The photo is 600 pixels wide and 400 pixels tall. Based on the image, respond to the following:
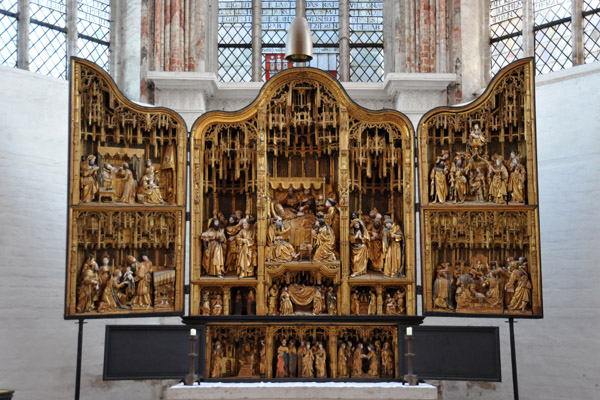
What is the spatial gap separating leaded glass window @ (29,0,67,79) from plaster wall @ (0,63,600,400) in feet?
3.64

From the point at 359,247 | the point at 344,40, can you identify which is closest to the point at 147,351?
the point at 359,247

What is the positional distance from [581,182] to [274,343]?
6.73m

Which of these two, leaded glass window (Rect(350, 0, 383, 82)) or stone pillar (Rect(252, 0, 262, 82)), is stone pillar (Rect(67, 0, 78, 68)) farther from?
leaded glass window (Rect(350, 0, 383, 82))

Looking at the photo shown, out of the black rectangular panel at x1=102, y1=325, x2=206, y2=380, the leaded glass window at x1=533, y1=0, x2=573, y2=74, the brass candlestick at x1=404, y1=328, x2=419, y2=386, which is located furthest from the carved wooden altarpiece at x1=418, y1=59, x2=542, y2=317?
the black rectangular panel at x1=102, y1=325, x2=206, y2=380

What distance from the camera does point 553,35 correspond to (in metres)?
17.3

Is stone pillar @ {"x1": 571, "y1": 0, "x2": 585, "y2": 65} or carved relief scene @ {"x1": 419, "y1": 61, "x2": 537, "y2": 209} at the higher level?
stone pillar @ {"x1": 571, "y1": 0, "x2": 585, "y2": 65}

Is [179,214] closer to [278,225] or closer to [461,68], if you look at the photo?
[278,225]

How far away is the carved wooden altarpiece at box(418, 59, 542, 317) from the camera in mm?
13203

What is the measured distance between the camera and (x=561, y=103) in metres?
15.8

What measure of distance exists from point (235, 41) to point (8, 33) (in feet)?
17.3

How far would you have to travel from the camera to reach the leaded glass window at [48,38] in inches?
663

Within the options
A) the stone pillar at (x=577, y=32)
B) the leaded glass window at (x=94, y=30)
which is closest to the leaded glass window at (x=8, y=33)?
the leaded glass window at (x=94, y=30)

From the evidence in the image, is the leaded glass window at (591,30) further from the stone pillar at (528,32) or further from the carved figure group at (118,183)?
the carved figure group at (118,183)

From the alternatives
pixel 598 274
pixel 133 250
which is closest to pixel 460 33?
pixel 598 274
